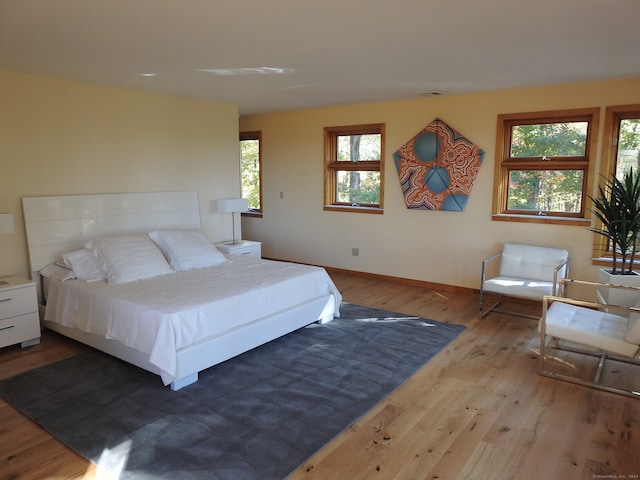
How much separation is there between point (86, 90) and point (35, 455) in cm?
341

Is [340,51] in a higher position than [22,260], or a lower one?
higher

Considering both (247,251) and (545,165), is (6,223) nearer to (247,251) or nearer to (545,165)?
(247,251)

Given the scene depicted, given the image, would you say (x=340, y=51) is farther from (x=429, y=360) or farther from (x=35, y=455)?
(x=35, y=455)

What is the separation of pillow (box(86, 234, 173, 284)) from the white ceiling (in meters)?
1.51

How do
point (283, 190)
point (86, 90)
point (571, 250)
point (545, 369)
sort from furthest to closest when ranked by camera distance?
point (283, 190) < point (571, 250) < point (86, 90) < point (545, 369)

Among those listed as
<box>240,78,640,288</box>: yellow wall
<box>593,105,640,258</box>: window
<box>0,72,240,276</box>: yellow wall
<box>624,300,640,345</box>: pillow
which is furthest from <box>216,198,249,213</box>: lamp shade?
<box>624,300,640,345</box>: pillow

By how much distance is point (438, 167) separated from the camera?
5535 millimetres

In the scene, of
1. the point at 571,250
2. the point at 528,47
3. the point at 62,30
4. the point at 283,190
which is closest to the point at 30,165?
the point at 62,30

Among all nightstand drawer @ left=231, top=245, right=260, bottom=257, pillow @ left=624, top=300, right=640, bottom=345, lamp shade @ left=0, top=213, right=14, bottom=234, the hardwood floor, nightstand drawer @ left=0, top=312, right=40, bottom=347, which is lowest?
the hardwood floor

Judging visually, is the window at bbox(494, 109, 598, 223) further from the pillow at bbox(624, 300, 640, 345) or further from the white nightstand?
the white nightstand

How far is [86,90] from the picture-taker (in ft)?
14.7

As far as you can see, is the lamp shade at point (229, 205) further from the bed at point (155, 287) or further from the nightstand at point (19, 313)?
the nightstand at point (19, 313)

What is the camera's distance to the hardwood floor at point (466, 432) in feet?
7.57

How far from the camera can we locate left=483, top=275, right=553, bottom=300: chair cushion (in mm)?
4270
